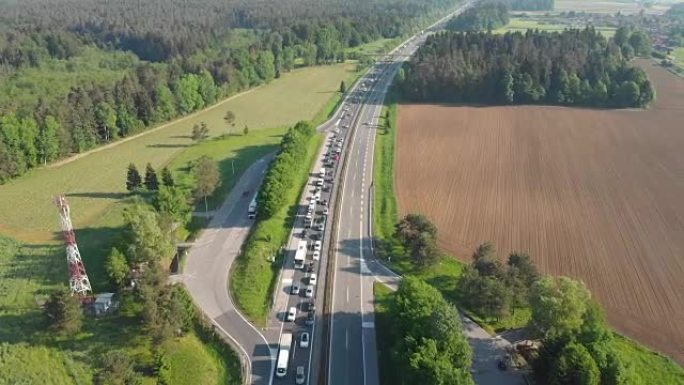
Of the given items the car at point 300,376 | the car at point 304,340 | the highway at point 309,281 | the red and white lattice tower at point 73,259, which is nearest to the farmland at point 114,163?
the red and white lattice tower at point 73,259

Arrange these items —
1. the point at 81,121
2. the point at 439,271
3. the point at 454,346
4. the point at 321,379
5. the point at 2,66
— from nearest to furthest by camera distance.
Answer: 1. the point at 454,346
2. the point at 321,379
3. the point at 439,271
4. the point at 81,121
5. the point at 2,66

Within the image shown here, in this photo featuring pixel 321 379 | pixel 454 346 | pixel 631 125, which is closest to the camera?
pixel 454 346

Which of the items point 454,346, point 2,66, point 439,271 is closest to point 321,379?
point 454,346

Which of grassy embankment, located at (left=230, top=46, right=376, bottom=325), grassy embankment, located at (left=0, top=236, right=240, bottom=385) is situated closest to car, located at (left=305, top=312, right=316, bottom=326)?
grassy embankment, located at (left=230, top=46, right=376, bottom=325)

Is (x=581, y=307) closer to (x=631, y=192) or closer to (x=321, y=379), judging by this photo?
(x=321, y=379)

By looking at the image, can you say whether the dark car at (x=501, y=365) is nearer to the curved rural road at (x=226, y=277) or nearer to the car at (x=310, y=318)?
the car at (x=310, y=318)

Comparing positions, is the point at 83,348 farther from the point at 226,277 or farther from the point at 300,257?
the point at 300,257


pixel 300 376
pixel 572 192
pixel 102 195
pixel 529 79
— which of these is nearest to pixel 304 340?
pixel 300 376
